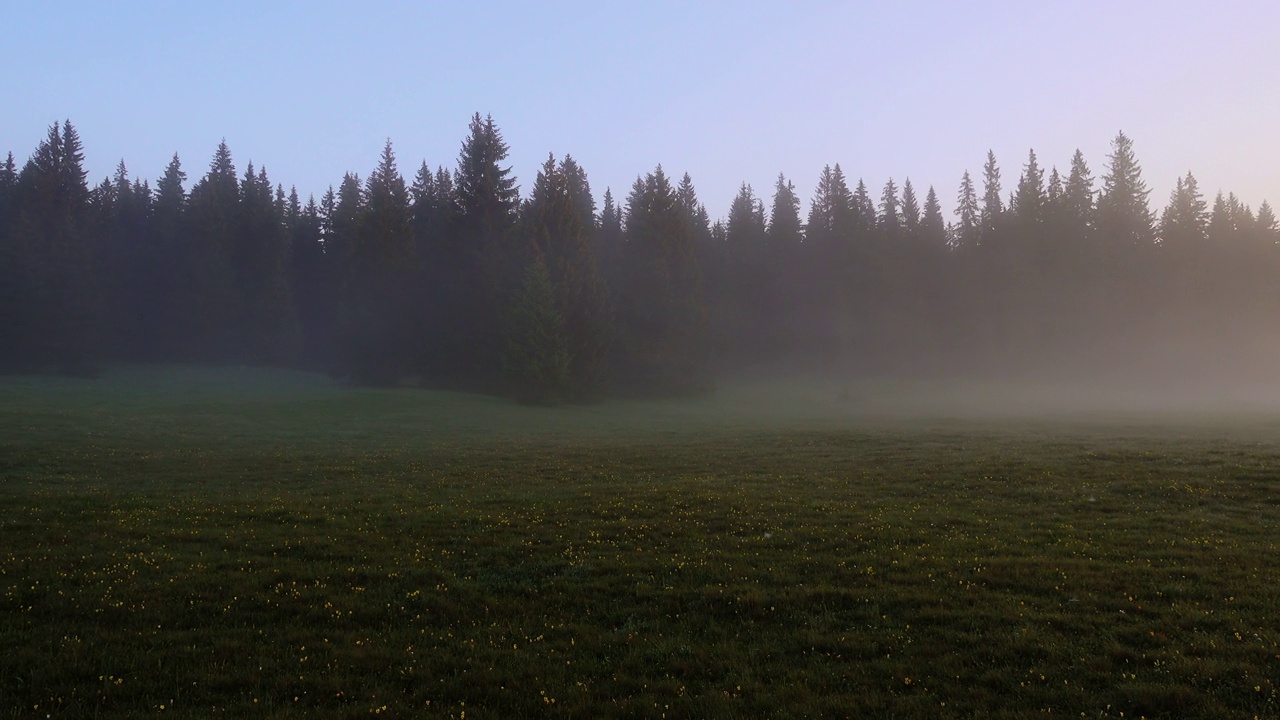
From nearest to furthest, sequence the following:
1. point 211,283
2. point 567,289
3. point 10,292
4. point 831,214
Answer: point 567,289 → point 10,292 → point 211,283 → point 831,214

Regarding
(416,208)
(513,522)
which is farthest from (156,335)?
(513,522)

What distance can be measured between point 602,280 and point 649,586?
58.2 m

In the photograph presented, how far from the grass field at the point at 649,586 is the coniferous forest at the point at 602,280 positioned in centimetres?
4178

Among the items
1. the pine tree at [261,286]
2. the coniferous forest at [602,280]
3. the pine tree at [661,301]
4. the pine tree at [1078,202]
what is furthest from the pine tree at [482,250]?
the pine tree at [1078,202]

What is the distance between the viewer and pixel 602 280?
223 ft

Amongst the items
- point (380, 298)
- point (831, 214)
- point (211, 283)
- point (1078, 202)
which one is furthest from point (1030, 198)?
point (211, 283)

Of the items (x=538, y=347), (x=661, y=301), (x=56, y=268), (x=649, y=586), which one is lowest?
(x=649, y=586)

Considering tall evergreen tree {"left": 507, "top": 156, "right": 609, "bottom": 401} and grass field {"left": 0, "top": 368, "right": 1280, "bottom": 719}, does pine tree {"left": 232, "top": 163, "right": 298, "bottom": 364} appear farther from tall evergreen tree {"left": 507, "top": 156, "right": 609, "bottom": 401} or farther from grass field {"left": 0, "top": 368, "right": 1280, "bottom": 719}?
grass field {"left": 0, "top": 368, "right": 1280, "bottom": 719}

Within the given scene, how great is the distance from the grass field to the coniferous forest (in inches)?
1645

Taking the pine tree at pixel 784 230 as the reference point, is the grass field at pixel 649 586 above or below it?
below

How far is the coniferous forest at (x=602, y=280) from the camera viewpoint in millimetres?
69312

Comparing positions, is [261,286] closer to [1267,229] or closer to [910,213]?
[910,213]

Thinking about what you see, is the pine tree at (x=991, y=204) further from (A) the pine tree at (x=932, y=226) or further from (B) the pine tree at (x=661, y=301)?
(B) the pine tree at (x=661, y=301)

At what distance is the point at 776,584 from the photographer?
35.2 ft
